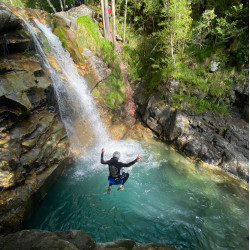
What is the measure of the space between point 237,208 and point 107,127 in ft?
23.9

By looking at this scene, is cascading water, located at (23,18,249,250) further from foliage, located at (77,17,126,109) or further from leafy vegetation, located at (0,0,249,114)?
leafy vegetation, located at (0,0,249,114)

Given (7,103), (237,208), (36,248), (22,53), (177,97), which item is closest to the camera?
(36,248)

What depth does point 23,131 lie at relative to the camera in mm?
5930

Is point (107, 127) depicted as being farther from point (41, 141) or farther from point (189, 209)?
point (189, 209)

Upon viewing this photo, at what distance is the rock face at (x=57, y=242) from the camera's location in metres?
2.90

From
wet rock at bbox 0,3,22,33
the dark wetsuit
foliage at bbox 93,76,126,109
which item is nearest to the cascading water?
the dark wetsuit

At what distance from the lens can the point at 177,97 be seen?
10.3 meters

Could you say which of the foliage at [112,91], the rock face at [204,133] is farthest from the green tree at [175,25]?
the foliage at [112,91]

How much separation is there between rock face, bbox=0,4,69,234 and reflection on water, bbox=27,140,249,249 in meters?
0.79

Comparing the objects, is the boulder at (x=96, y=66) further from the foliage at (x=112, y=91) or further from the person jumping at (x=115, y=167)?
the person jumping at (x=115, y=167)

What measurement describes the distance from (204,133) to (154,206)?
17.1 feet

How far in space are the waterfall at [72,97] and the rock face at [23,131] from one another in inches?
25.6

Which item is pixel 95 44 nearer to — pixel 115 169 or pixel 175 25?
pixel 175 25

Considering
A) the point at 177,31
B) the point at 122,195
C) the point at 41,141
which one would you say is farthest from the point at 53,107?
the point at 177,31
